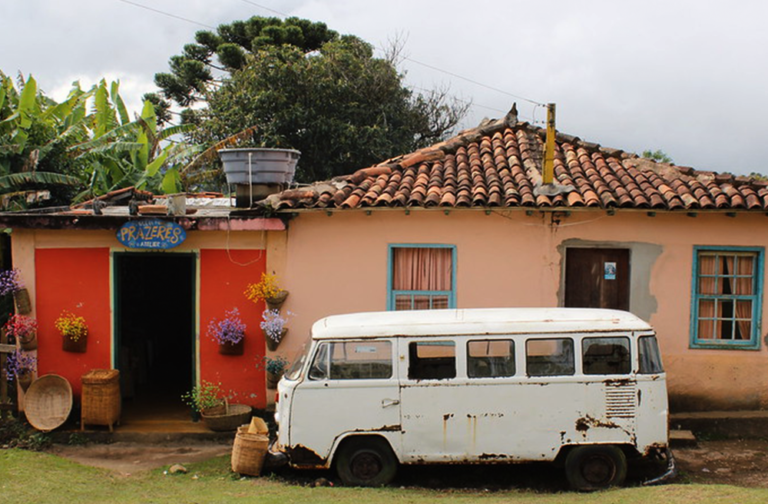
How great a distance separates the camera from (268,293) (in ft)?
35.2

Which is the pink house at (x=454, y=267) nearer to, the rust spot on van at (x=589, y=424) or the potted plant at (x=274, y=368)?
the potted plant at (x=274, y=368)

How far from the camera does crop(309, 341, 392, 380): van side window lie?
8180mm

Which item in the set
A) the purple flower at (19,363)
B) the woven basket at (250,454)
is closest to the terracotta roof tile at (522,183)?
the woven basket at (250,454)

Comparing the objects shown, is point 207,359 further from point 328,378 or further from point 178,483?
point 328,378

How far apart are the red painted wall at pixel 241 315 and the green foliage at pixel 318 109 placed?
1495 cm

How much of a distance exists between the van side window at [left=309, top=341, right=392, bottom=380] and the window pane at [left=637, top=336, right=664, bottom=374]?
2822mm

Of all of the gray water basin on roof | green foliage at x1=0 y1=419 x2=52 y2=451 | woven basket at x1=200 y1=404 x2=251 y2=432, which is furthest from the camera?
the gray water basin on roof

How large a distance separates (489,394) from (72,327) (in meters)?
6.58

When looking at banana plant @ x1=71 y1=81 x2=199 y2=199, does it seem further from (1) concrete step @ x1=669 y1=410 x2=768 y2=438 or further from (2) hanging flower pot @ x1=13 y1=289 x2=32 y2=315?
(1) concrete step @ x1=669 y1=410 x2=768 y2=438

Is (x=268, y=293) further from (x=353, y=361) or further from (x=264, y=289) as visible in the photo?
(x=353, y=361)

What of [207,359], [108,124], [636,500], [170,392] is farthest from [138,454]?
[108,124]

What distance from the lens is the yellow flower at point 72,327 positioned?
35.8 feet

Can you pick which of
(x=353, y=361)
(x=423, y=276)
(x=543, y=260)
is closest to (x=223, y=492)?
(x=353, y=361)

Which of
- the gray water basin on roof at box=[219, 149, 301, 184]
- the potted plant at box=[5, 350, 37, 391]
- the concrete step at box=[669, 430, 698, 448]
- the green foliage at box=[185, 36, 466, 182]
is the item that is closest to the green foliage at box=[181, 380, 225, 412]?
the potted plant at box=[5, 350, 37, 391]
